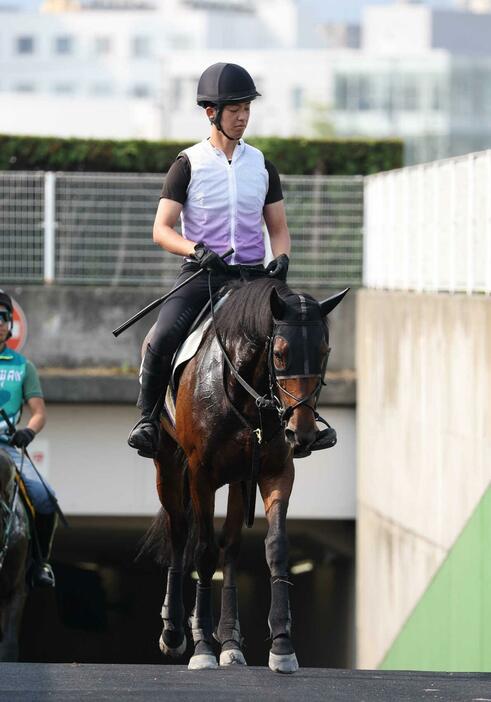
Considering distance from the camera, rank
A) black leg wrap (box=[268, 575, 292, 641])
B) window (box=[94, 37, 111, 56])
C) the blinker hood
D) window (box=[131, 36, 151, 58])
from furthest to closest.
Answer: window (box=[131, 36, 151, 58]) → window (box=[94, 37, 111, 56]) → black leg wrap (box=[268, 575, 292, 641]) → the blinker hood

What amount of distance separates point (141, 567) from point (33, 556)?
1153 cm

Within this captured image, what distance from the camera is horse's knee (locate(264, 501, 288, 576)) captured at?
8234 mm

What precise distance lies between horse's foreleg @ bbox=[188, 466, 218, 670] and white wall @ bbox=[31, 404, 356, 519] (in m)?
9.48

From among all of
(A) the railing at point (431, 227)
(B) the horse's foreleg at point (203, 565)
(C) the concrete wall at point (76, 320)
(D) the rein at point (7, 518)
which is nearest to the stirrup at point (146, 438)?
(B) the horse's foreleg at point (203, 565)

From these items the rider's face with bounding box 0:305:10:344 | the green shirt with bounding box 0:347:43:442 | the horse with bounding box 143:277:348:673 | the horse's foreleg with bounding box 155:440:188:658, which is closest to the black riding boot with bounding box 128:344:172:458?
the horse with bounding box 143:277:348:673

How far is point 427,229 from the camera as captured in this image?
52.9 feet

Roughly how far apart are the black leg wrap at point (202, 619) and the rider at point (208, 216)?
0.89 metres

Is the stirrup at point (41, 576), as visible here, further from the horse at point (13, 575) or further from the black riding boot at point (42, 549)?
the horse at point (13, 575)

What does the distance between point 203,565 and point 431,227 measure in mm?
7668

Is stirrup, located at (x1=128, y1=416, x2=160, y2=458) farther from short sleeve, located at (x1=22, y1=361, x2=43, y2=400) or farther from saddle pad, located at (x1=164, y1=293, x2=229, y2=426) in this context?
short sleeve, located at (x1=22, y1=361, x2=43, y2=400)

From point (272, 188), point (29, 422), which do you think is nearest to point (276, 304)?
point (272, 188)

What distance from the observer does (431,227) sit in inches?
627

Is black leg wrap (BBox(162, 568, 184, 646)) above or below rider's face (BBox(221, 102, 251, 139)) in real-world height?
below

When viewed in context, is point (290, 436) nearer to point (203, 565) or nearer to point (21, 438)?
point (203, 565)
